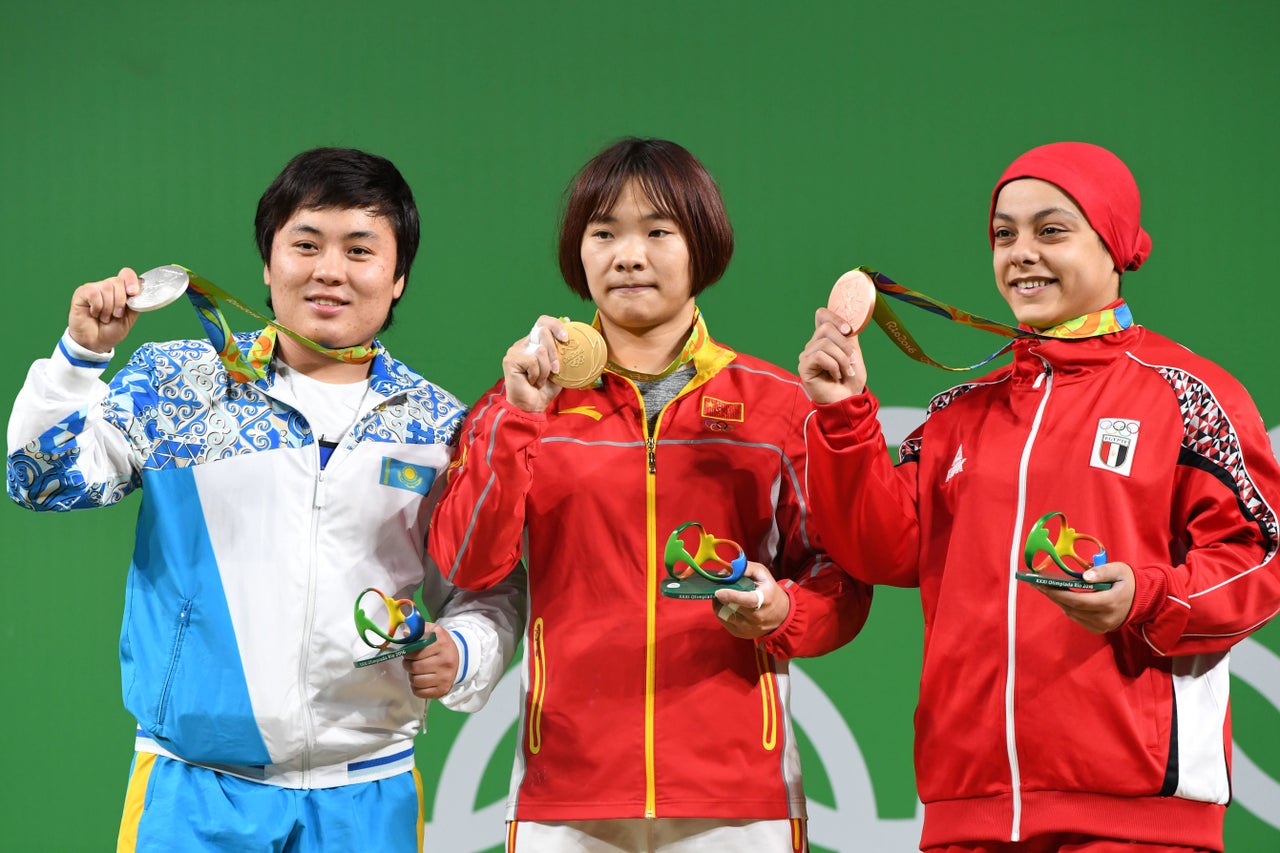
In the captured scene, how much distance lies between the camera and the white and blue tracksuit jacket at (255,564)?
201 cm

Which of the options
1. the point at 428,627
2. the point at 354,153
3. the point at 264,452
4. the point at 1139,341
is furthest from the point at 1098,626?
the point at 354,153

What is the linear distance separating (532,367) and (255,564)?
543 mm

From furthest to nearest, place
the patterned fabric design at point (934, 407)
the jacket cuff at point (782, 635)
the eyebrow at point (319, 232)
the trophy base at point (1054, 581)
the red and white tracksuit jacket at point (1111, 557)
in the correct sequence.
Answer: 1. the eyebrow at point (319, 232)
2. the patterned fabric design at point (934, 407)
3. the jacket cuff at point (782, 635)
4. the red and white tracksuit jacket at point (1111, 557)
5. the trophy base at point (1054, 581)

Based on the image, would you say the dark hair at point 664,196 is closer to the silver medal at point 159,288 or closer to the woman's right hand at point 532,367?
the woman's right hand at point 532,367

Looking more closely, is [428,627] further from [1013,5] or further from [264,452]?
[1013,5]

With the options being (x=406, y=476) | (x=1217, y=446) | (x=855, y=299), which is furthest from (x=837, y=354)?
(x=406, y=476)

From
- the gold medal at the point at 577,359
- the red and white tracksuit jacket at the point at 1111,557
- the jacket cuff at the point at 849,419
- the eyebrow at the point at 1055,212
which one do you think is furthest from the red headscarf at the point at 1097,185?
the gold medal at the point at 577,359

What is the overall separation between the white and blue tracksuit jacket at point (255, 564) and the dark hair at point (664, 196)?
1.52 ft

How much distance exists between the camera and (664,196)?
2125 mm

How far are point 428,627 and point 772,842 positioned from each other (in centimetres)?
61

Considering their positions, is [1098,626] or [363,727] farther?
[363,727]

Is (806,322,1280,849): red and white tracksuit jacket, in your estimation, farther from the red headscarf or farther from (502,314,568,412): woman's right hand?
(502,314,568,412): woman's right hand

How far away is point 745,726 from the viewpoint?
2023 mm

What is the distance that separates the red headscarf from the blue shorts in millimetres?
1393
